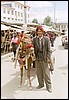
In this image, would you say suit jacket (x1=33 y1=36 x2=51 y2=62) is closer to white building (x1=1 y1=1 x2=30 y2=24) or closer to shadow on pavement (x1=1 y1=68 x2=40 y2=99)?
shadow on pavement (x1=1 y1=68 x2=40 y2=99)

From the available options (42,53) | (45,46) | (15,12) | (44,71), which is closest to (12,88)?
(44,71)

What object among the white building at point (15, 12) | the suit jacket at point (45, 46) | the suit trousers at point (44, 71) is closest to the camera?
the suit jacket at point (45, 46)

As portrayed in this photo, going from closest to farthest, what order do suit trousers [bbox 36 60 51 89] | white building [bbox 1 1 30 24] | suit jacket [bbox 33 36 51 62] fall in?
suit jacket [bbox 33 36 51 62] < suit trousers [bbox 36 60 51 89] < white building [bbox 1 1 30 24]

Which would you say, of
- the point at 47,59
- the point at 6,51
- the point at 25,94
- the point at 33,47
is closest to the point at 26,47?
the point at 33,47

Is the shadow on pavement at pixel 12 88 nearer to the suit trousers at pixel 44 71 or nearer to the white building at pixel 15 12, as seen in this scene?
the suit trousers at pixel 44 71

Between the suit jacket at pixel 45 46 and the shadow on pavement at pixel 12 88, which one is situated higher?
the suit jacket at pixel 45 46

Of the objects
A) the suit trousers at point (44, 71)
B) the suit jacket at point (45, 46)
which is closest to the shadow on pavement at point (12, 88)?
the suit trousers at point (44, 71)

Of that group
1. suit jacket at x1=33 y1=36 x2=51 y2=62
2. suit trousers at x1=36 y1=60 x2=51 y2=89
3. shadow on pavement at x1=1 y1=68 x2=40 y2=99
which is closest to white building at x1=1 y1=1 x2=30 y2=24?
shadow on pavement at x1=1 y1=68 x2=40 y2=99

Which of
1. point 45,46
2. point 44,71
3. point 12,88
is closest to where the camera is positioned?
point 45,46

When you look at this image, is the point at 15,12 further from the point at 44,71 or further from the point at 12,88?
the point at 44,71

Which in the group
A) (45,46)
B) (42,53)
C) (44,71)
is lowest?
(44,71)

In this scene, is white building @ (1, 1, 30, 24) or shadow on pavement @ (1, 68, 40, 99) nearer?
shadow on pavement @ (1, 68, 40, 99)

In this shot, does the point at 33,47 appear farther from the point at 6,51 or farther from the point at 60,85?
the point at 6,51

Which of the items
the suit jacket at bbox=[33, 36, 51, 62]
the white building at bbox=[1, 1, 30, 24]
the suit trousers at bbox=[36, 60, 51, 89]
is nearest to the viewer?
the suit jacket at bbox=[33, 36, 51, 62]
